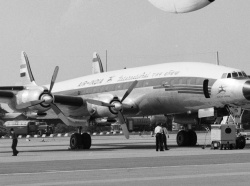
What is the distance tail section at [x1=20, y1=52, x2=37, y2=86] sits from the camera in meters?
43.8

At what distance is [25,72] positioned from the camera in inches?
1745

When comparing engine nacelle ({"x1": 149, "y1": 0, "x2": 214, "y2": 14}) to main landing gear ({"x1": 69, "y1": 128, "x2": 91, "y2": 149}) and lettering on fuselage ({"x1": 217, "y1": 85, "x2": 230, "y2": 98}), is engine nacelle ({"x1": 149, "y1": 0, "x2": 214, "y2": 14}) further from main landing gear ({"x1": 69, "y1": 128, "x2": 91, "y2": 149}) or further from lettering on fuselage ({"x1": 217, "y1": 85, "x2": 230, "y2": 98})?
main landing gear ({"x1": 69, "y1": 128, "x2": 91, "y2": 149})

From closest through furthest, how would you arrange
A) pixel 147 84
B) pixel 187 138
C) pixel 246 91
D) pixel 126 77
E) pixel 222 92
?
1. pixel 246 91
2. pixel 222 92
3. pixel 147 84
4. pixel 126 77
5. pixel 187 138

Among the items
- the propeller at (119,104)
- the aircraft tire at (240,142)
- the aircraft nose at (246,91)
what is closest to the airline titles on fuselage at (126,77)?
the propeller at (119,104)

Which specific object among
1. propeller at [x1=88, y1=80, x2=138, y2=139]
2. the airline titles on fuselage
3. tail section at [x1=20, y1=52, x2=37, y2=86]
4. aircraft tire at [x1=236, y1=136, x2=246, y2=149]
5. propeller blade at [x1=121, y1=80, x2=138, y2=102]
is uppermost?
tail section at [x1=20, y1=52, x2=37, y2=86]

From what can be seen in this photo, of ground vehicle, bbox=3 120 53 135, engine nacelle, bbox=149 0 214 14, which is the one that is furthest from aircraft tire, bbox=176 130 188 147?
ground vehicle, bbox=3 120 53 135

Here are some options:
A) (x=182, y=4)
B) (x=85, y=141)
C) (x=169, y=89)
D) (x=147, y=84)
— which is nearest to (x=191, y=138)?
(x=147, y=84)

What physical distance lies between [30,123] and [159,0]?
73749 mm

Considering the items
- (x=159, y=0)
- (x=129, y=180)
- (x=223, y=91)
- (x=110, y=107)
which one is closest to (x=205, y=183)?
(x=129, y=180)

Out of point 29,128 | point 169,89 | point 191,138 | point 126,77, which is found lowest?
point 191,138

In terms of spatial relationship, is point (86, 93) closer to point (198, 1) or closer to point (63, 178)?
point (63, 178)

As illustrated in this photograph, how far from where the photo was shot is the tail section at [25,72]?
1724 inches

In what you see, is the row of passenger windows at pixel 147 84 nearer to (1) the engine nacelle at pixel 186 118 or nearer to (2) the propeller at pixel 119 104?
(2) the propeller at pixel 119 104

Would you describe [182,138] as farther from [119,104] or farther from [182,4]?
[182,4]
